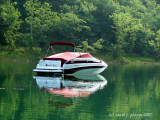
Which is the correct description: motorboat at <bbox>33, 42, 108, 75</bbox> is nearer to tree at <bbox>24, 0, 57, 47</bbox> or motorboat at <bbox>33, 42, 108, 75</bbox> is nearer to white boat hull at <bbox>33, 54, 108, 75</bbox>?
white boat hull at <bbox>33, 54, 108, 75</bbox>

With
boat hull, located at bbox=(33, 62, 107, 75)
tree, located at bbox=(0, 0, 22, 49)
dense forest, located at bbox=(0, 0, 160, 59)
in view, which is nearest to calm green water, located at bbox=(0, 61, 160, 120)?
boat hull, located at bbox=(33, 62, 107, 75)

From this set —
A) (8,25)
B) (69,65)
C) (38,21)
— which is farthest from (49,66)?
(38,21)

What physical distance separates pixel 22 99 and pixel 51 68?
1584 cm

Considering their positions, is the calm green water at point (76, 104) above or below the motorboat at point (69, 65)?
above

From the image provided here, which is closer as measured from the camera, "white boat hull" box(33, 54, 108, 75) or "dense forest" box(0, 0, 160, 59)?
"white boat hull" box(33, 54, 108, 75)

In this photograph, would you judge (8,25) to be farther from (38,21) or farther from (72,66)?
(72,66)

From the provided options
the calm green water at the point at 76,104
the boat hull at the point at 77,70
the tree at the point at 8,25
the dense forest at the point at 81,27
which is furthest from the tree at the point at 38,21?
the calm green water at the point at 76,104

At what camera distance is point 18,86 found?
932 inches

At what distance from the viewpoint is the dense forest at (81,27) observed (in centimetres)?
6881

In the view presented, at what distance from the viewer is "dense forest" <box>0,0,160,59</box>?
68.8m

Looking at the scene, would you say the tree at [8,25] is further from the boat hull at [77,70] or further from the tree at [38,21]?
the boat hull at [77,70]

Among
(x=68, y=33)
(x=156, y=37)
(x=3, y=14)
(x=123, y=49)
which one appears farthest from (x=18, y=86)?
(x=156, y=37)

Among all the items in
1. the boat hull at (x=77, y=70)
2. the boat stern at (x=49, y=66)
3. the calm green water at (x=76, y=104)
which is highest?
the calm green water at (x=76, y=104)

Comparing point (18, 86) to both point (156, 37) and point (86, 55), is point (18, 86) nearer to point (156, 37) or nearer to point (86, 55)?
point (86, 55)
